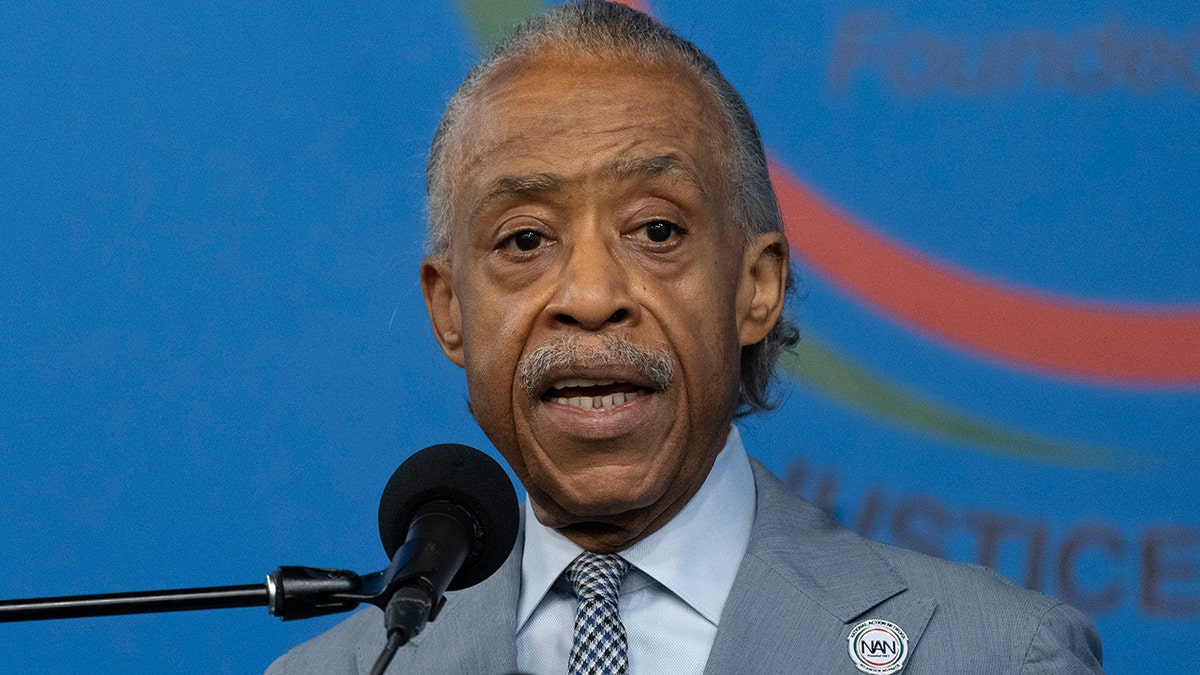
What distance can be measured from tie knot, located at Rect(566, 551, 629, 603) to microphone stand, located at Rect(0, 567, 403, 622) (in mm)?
683

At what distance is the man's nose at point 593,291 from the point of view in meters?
1.89

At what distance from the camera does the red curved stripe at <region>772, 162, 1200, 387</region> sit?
8.22 feet

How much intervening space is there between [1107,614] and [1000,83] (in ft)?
2.93

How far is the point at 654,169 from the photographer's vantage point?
197 cm

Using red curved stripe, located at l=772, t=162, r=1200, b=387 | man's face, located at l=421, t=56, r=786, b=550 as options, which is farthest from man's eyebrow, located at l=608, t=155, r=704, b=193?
red curved stripe, located at l=772, t=162, r=1200, b=387

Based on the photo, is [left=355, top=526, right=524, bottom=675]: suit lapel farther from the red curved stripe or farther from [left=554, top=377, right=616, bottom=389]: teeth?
the red curved stripe

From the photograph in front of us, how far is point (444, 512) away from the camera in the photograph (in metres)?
1.45

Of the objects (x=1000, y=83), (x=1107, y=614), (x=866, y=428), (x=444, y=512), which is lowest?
(x=444, y=512)

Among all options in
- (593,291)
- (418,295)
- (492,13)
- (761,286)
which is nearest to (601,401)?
(593,291)

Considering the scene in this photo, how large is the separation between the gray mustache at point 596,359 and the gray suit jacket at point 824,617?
0.29m

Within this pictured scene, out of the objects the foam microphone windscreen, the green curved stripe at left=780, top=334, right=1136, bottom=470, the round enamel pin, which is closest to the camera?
the foam microphone windscreen

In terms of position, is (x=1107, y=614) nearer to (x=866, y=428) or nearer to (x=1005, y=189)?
(x=866, y=428)

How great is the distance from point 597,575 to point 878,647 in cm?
37

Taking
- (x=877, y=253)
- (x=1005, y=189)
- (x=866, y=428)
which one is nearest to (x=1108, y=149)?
(x=1005, y=189)
